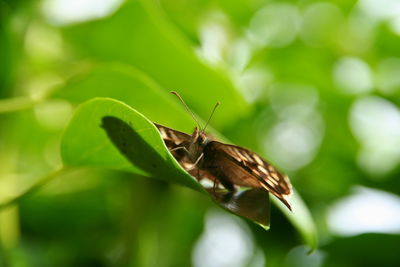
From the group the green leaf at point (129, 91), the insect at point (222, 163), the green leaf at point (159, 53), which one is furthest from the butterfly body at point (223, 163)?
the green leaf at point (159, 53)

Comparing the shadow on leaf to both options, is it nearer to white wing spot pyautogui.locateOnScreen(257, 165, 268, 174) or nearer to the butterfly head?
white wing spot pyautogui.locateOnScreen(257, 165, 268, 174)

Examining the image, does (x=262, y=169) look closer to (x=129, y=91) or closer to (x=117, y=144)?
(x=117, y=144)

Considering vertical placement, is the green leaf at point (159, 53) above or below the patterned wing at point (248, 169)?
above

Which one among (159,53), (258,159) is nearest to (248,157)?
(258,159)

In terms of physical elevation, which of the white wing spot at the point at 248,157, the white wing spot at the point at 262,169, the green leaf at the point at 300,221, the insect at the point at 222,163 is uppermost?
the white wing spot at the point at 248,157

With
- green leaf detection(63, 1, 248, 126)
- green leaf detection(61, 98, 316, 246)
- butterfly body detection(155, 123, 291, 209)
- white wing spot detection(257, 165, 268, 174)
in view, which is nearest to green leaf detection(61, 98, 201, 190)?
green leaf detection(61, 98, 316, 246)

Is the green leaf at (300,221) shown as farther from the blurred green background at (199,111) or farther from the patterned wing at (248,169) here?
the blurred green background at (199,111)

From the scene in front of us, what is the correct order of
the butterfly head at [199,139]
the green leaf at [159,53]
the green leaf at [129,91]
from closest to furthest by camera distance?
1. the butterfly head at [199,139]
2. the green leaf at [129,91]
3. the green leaf at [159,53]
